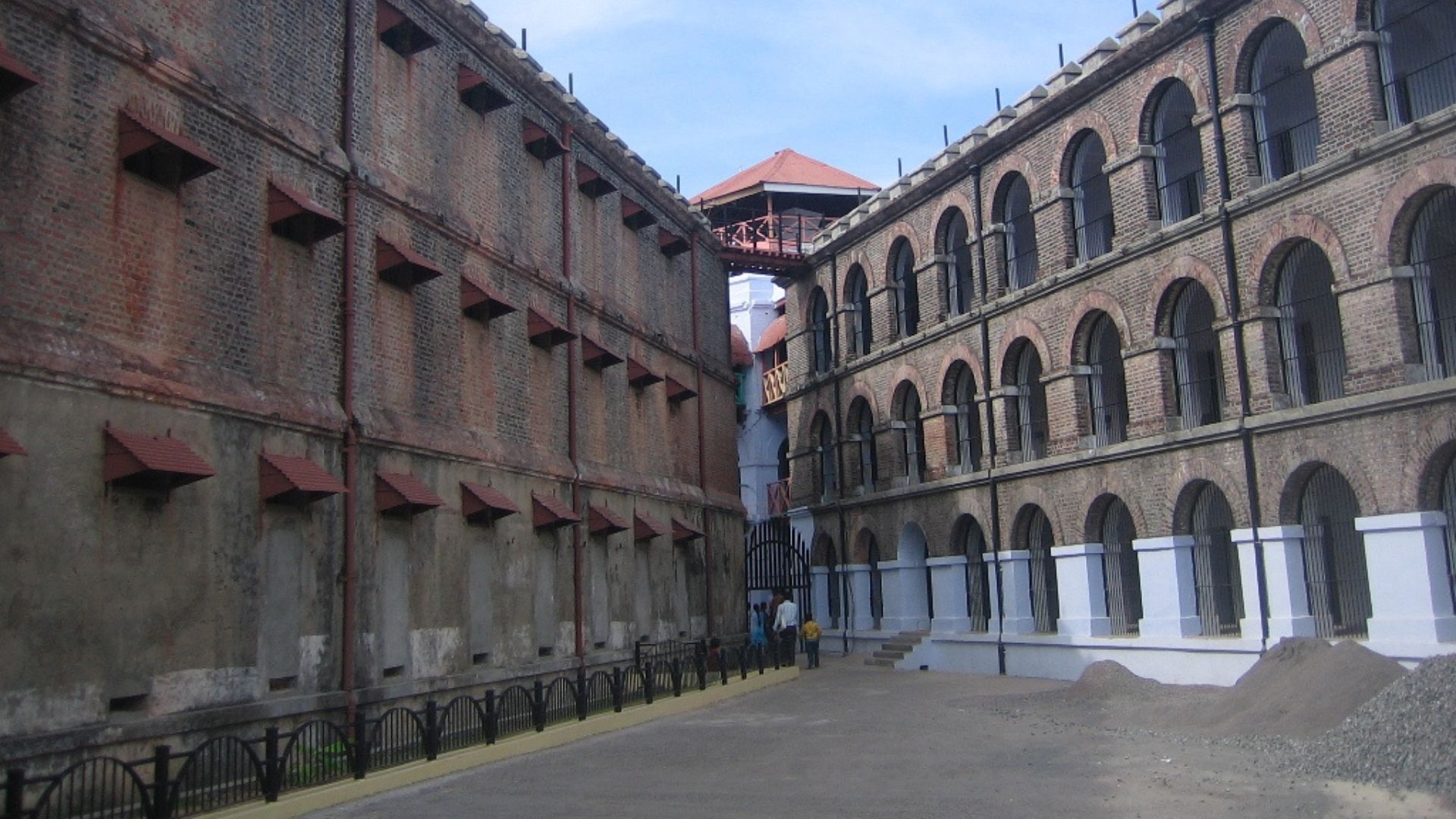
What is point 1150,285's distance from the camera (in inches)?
864

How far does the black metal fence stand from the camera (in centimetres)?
977

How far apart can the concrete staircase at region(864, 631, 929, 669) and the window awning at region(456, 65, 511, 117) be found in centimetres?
1561

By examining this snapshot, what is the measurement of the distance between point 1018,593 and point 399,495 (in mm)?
14703

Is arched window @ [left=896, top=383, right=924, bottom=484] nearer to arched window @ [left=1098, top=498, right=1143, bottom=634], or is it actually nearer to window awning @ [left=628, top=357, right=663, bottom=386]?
arched window @ [left=1098, top=498, right=1143, bottom=634]

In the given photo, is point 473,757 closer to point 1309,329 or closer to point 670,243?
point 670,243

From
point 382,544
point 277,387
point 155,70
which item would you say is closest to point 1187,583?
point 382,544

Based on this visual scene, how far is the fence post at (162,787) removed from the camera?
9836 millimetres

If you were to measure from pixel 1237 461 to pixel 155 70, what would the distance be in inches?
646

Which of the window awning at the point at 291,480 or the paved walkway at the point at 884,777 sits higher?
the window awning at the point at 291,480

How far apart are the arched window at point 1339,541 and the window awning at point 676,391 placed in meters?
12.5

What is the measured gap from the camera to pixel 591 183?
23344mm

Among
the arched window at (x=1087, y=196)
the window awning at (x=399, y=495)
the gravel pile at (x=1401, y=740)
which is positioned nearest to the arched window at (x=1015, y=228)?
the arched window at (x=1087, y=196)

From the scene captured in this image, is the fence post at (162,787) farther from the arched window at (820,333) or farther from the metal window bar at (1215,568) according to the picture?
the arched window at (820,333)

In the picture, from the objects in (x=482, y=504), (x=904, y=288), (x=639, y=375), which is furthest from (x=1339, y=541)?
(x=482, y=504)
